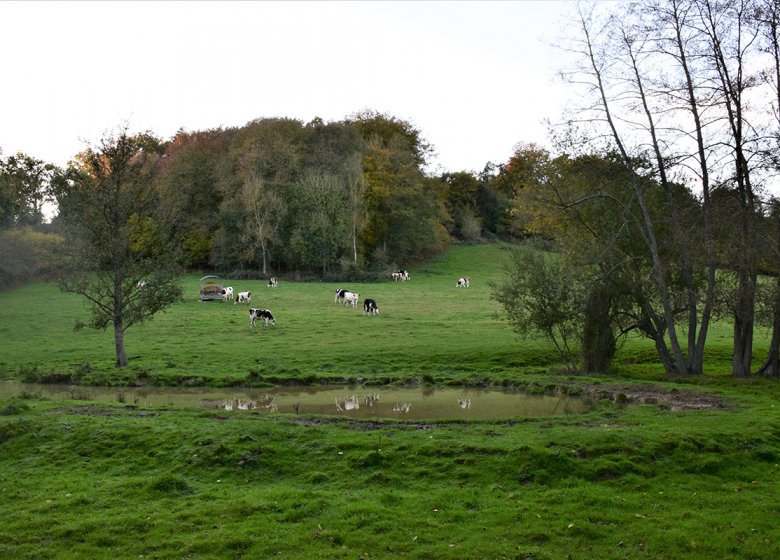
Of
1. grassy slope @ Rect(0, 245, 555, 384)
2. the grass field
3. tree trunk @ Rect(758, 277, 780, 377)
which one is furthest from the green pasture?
the grass field

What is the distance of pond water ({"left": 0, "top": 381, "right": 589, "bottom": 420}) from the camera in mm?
20672

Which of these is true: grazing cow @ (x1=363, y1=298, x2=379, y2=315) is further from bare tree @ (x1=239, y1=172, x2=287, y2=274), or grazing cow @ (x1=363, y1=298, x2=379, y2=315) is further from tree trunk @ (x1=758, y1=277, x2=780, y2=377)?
bare tree @ (x1=239, y1=172, x2=287, y2=274)

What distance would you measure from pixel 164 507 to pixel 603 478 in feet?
26.6

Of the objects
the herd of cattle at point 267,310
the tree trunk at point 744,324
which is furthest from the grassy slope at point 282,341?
the tree trunk at point 744,324

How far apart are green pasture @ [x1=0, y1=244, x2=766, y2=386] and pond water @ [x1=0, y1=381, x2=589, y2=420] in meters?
1.23

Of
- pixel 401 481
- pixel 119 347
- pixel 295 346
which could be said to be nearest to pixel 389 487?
pixel 401 481

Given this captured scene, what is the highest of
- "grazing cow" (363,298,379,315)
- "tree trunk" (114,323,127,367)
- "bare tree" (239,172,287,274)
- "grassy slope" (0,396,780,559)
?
"bare tree" (239,172,287,274)

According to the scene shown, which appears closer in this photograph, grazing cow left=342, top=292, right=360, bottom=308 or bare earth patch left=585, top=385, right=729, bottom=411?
bare earth patch left=585, top=385, right=729, bottom=411

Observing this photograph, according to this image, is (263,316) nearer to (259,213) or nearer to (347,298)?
(347,298)

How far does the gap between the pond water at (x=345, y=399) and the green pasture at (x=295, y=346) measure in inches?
48.5

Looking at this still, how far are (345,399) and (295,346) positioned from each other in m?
11.3

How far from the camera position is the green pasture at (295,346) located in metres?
27.4

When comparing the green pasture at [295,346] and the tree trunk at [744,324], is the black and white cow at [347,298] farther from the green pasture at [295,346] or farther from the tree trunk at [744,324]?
the tree trunk at [744,324]

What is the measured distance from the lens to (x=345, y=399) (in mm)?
23422
